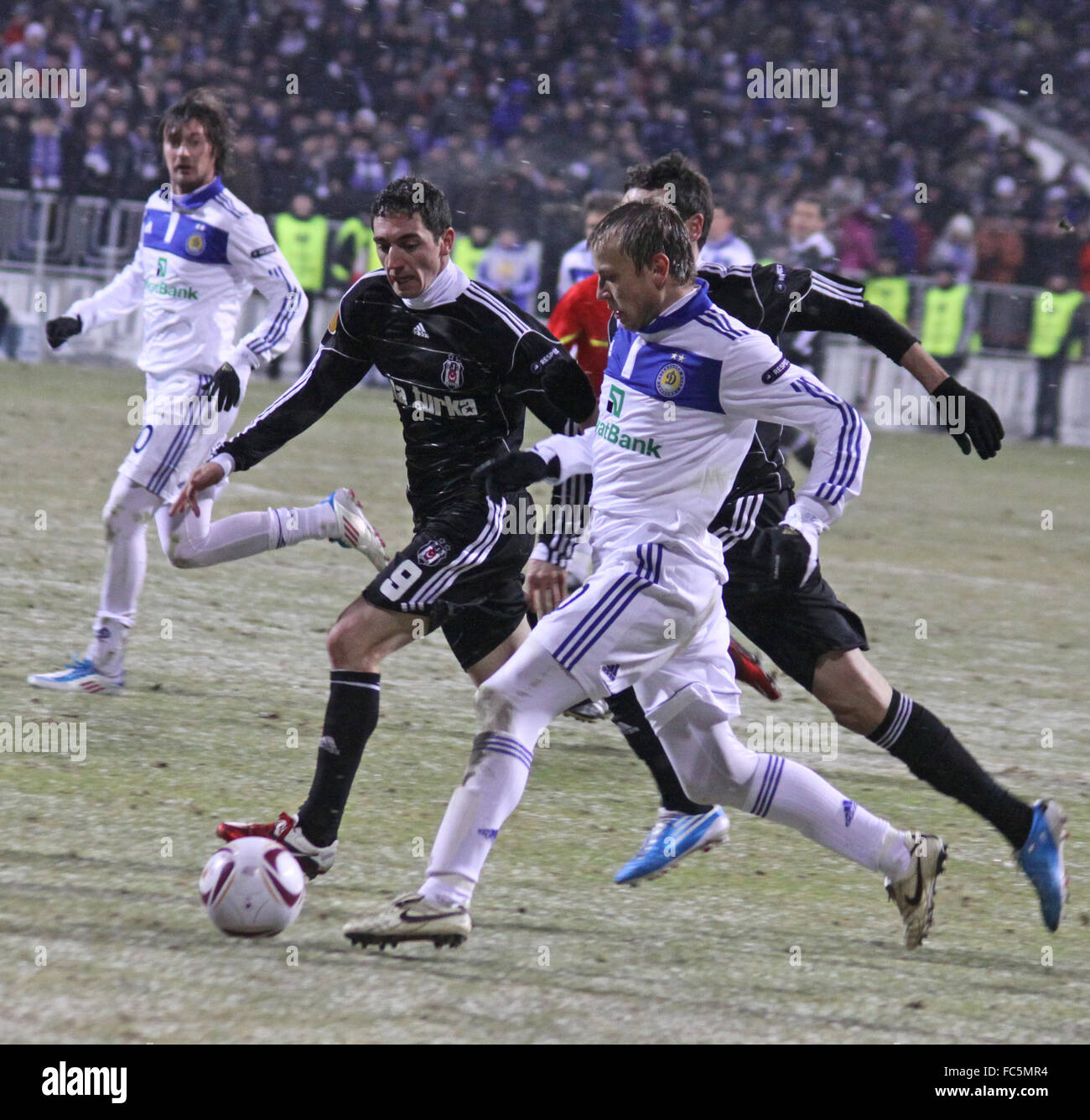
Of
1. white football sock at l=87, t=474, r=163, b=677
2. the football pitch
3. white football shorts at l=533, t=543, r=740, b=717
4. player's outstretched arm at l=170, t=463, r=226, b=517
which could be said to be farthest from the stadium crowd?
white football shorts at l=533, t=543, r=740, b=717

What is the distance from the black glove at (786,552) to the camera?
11.9 ft

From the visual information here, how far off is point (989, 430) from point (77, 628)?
13.7 ft

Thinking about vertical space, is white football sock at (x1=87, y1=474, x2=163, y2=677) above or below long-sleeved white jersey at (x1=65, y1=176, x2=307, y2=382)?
below

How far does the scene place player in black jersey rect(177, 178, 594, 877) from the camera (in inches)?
169

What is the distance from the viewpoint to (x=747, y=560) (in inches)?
173

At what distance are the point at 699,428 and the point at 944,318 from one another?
15.8 m

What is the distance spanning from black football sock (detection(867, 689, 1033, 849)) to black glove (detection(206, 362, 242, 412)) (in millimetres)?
2575

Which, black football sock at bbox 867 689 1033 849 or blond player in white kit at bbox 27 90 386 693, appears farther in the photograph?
blond player in white kit at bbox 27 90 386 693

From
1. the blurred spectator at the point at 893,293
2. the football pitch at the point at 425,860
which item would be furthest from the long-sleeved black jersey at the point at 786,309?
the blurred spectator at the point at 893,293

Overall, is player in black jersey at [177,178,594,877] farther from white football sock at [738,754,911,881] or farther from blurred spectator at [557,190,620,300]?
white football sock at [738,754,911,881]

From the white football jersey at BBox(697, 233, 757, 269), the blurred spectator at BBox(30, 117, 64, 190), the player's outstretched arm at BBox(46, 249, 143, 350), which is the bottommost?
the player's outstretched arm at BBox(46, 249, 143, 350)

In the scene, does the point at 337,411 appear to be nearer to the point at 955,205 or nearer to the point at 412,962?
the point at 955,205

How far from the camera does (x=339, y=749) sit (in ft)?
13.8

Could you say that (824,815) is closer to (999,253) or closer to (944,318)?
(944,318)
